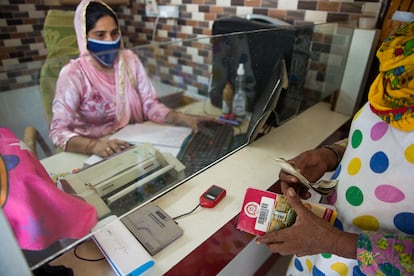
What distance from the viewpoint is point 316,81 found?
4.69ft

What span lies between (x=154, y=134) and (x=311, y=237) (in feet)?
2.74

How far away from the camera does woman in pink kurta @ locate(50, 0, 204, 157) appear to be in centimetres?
123

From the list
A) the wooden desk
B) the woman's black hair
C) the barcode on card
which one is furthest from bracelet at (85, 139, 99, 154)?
the barcode on card

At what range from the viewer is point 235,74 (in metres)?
1.46

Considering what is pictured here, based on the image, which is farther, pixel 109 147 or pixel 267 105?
pixel 109 147

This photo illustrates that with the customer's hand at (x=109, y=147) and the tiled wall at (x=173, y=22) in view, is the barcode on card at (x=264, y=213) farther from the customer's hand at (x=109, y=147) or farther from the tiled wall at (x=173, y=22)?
the tiled wall at (x=173, y=22)

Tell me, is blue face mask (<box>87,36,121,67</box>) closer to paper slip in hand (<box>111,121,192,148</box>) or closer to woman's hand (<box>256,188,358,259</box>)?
paper slip in hand (<box>111,121,192,148</box>)

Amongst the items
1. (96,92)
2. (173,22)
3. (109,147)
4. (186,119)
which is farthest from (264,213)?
(173,22)

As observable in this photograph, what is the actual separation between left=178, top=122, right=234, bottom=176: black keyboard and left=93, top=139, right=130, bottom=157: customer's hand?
24 centimetres

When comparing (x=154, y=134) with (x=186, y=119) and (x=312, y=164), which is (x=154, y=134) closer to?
(x=186, y=119)

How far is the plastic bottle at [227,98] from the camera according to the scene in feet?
4.83

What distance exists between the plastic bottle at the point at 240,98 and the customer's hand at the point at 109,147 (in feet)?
1.95

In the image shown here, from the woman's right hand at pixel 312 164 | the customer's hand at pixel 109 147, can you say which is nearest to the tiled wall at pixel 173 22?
the customer's hand at pixel 109 147

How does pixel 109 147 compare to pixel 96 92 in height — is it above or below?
below
